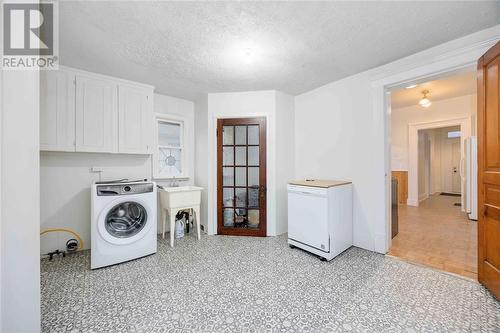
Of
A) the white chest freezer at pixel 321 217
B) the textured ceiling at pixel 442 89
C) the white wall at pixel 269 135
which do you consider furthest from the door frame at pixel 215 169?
the textured ceiling at pixel 442 89

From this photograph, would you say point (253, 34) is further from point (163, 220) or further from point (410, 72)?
point (163, 220)

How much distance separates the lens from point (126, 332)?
4.67 feet

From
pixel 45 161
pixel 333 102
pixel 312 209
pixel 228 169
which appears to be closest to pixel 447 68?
pixel 333 102

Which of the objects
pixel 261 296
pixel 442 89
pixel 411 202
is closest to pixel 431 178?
pixel 411 202

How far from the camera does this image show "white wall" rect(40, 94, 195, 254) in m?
2.61

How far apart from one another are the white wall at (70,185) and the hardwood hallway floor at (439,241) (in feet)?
12.7

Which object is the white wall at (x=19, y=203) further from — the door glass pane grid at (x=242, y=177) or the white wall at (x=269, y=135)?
the door glass pane grid at (x=242, y=177)

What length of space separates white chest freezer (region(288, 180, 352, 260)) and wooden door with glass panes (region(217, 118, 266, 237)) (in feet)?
2.51

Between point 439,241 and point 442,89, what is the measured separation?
2.83m

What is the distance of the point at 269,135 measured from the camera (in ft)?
11.0

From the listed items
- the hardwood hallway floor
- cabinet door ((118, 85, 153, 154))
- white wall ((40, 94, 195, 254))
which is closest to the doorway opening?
the hardwood hallway floor

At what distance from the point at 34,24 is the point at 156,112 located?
7.30ft

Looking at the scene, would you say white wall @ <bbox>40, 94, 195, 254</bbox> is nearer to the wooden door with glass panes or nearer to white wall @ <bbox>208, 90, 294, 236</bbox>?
white wall @ <bbox>208, 90, 294, 236</bbox>

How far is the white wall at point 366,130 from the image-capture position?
222 centimetres
